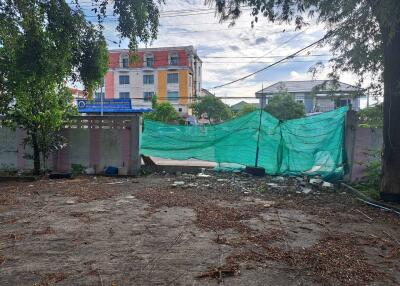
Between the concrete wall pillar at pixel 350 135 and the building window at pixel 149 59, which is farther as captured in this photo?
the building window at pixel 149 59

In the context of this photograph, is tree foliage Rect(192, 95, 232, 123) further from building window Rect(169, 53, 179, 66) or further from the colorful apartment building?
building window Rect(169, 53, 179, 66)

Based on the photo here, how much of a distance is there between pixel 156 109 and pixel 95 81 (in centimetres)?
3279

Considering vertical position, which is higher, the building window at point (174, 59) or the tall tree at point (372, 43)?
the building window at point (174, 59)

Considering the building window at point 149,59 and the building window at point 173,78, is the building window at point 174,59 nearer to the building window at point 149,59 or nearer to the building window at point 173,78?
the building window at point 173,78

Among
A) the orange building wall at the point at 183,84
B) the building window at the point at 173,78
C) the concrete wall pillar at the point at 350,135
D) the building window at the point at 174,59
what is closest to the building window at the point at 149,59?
the building window at the point at 174,59

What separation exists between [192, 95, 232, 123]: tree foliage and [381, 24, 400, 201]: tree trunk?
34.9 metres

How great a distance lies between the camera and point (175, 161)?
1203cm

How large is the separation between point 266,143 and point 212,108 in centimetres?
3185

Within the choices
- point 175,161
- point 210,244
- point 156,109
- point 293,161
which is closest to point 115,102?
point 156,109

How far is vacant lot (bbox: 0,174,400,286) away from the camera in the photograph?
3594mm

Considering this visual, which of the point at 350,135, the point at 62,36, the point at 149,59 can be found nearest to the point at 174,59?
the point at 149,59

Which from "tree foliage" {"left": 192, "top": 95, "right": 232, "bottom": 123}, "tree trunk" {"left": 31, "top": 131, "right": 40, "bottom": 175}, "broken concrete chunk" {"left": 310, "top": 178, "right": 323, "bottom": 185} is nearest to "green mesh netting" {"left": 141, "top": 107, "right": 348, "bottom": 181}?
"broken concrete chunk" {"left": 310, "top": 178, "right": 323, "bottom": 185}

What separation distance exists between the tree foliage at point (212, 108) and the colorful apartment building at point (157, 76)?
1071 centimetres

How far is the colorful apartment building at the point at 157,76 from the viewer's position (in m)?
54.3
